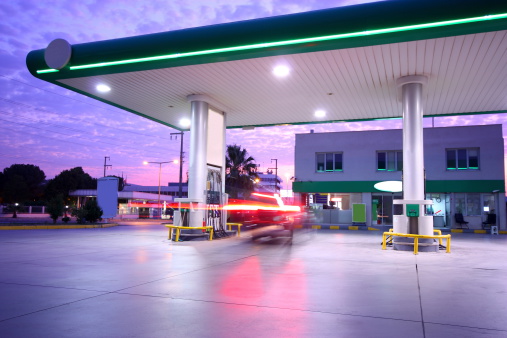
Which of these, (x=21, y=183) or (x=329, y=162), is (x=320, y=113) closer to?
(x=329, y=162)

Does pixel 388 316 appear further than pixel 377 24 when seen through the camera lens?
No

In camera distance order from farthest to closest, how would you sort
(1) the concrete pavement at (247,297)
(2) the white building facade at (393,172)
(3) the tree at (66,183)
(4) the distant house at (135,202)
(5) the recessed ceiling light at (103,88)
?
(3) the tree at (66,183) < (4) the distant house at (135,202) < (2) the white building facade at (393,172) < (5) the recessed ceiling light at (103,88) < (1) the concrete pavement at (247,297)

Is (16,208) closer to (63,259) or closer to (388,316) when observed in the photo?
(63,259)

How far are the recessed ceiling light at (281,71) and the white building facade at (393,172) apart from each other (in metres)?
18.8

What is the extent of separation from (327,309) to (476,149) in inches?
1100

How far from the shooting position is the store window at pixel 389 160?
30.4 m

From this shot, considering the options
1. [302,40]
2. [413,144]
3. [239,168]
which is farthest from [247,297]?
[239,168]

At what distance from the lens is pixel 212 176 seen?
17.3 metres

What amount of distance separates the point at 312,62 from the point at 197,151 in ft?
19.5

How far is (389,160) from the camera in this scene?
30.6 meters

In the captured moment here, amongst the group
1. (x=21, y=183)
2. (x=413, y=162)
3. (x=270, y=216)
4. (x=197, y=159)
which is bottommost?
(x=270, y=216)

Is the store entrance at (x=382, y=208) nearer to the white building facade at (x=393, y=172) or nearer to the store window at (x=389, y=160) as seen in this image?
the white building facade at (x=393, y=172)

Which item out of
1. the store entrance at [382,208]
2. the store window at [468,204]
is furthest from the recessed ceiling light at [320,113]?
the store window at [468,204]

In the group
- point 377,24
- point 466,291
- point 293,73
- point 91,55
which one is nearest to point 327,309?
point 466,291
